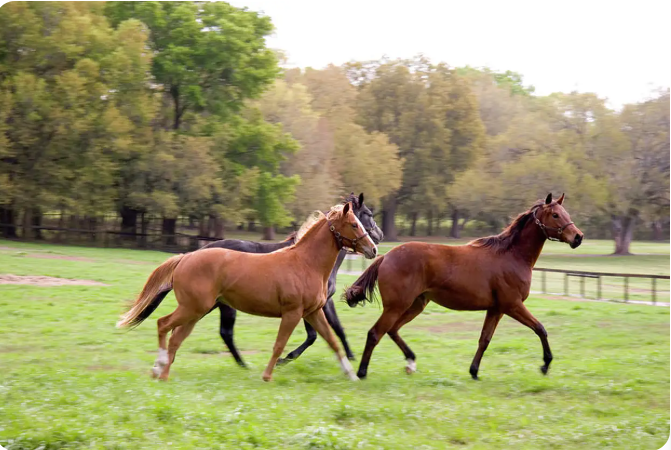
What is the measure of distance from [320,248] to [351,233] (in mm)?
391

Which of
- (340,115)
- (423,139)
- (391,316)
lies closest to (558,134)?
(423,139)

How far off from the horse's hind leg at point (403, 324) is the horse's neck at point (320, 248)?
1186mm

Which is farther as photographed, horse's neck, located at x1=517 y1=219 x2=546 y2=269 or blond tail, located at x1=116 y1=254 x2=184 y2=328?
horse's neck, located at x1=517 y1=219 x2=546 y2=269

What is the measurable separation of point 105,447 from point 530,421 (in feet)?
12.0

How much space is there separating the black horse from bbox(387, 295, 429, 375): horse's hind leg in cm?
90

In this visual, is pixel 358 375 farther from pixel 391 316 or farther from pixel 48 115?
pixel 48 115

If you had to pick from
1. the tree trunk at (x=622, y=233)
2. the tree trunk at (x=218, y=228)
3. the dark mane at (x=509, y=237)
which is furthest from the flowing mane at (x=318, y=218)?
the tree trunk at (x=622, y=233)

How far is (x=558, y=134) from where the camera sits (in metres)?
45.3

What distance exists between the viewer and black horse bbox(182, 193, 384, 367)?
8984 mm

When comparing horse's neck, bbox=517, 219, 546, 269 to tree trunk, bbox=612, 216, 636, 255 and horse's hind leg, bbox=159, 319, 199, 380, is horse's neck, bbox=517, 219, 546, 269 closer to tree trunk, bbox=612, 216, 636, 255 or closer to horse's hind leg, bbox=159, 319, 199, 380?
horse's hind leg, bbox=159, 319, 199, 380

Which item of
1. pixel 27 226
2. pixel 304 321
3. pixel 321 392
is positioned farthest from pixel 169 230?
pixel 321 392

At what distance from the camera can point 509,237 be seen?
9.09 m

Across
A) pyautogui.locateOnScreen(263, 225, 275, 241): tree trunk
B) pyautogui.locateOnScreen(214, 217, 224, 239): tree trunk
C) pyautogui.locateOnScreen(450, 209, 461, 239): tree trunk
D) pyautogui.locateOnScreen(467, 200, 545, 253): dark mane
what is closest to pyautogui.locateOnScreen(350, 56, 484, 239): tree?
pyautogui.locateOnScreen(450, 209, 461, 239): tree trunk

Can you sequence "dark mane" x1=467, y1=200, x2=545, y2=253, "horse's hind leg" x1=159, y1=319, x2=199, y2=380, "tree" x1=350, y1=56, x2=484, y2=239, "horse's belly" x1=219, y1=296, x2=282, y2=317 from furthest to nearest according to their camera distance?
"tree" x1=350, y1=56, x2=484, y2=239 < "dark mane" x1=467, y1=200, x2=545, y2=253 < "horse's belly" x1=219, y1=296, x2=282, y2=317 < "horse's hind leg" x1=159, y1=319, x2=199, y2=380
